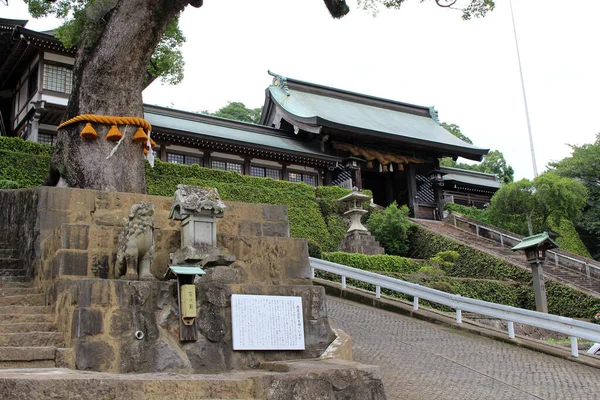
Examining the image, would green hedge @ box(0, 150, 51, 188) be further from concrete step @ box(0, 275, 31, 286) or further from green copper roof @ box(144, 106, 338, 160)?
concrete step @ box(0, 275, 31, 286)

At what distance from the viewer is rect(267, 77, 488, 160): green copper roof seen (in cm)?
3167

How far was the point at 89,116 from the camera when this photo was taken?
10.7 metres

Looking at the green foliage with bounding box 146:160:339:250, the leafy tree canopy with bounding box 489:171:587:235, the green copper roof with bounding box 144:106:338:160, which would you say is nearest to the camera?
the green foliage with bounding box 146:160:339:250

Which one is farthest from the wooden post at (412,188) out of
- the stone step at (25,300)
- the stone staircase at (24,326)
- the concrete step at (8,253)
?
the stone step at (25,300)

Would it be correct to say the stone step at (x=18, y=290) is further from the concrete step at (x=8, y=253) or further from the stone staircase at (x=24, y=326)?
the concrete step at (x=8, y=253)

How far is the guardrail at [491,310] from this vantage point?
1095 centimetres

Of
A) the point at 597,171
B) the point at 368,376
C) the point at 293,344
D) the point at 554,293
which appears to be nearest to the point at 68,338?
the point at 293,344

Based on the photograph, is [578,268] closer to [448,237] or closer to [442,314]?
[448,237]

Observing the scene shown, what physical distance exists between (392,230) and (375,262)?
16.5 feet

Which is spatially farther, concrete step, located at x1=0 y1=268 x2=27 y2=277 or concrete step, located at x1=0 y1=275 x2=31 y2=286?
concrete step, located at x1=0 y1=268 x2=27 y2=277

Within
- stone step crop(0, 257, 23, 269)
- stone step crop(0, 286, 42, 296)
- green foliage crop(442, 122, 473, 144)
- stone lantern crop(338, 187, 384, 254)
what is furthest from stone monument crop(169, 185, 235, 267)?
green foliage crop(442, 122, 473, 144)

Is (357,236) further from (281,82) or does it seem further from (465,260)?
(281,82)

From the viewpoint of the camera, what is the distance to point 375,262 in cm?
2053

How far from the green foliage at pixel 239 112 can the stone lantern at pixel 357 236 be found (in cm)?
2852
